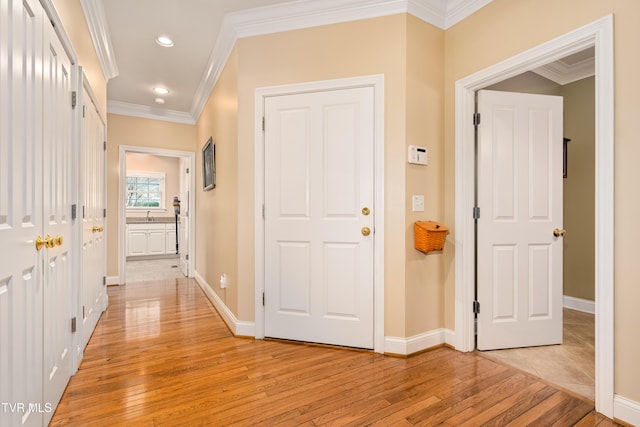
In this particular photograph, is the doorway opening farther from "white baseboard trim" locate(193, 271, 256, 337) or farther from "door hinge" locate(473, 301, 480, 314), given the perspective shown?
"white baseboard trim" locate(193, 271, 256, 337)

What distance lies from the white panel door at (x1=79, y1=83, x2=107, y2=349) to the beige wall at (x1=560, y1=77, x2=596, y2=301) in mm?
4709

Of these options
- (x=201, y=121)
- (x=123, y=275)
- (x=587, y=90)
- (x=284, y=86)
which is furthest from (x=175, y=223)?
(x=587, y=90)

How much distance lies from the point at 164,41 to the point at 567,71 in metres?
4.22

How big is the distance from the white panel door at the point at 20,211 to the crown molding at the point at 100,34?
1.23 metres

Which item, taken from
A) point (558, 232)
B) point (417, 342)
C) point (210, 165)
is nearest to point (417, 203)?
point (417, 342)

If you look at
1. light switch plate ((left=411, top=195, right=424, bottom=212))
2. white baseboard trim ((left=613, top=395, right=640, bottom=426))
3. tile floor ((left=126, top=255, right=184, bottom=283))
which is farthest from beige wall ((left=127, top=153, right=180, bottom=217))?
white baseboard trim ((left=613, top=395, right=640, bottom=426))

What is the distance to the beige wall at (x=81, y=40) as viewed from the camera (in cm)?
188

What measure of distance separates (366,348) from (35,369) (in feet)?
6.41

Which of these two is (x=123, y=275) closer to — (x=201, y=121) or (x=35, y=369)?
(x=201, y=121)

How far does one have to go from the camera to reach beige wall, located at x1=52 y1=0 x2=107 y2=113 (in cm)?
188

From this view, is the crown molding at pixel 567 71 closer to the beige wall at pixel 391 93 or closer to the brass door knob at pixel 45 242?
the beige wall at pixel 391 93

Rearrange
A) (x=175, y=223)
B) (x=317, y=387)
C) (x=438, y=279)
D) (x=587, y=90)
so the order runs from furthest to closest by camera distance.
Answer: (x=175, y=223), (x=587, y=90), (x=438, y=279), (x=317, y=387)

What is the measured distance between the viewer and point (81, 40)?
7.58 feet

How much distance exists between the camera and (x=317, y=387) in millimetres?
1925
